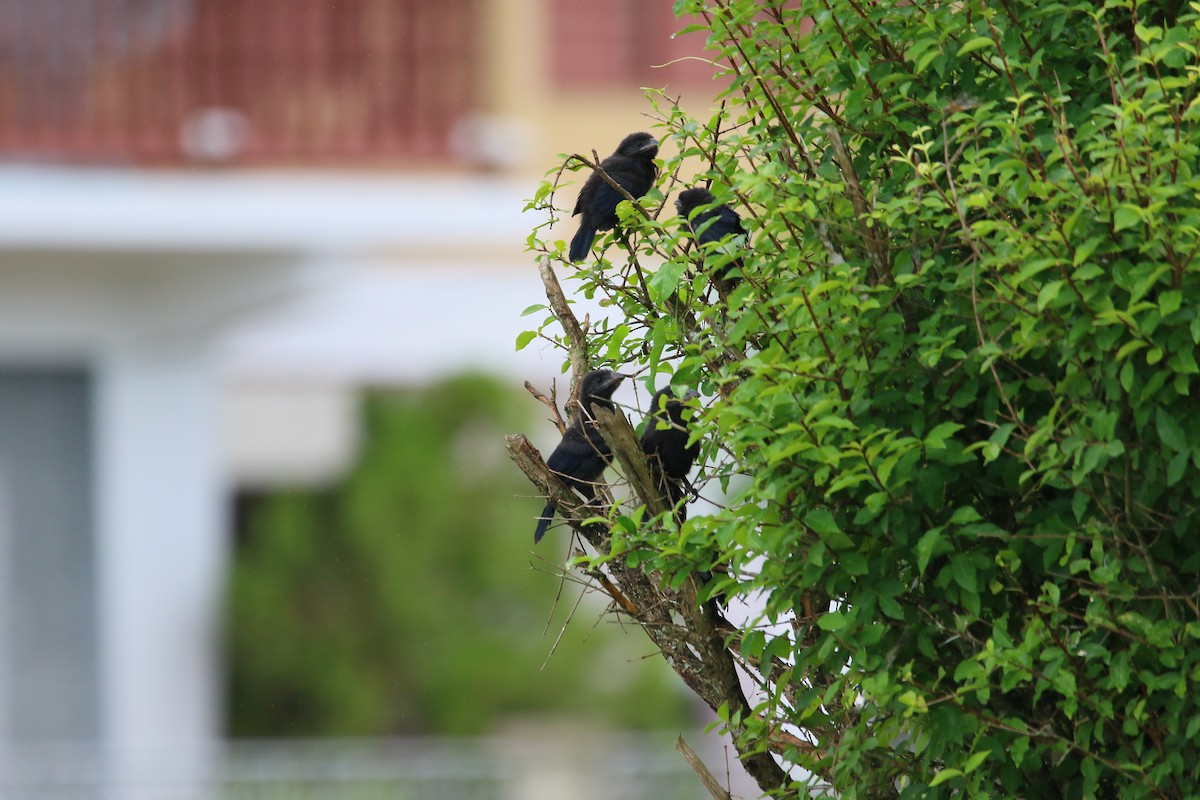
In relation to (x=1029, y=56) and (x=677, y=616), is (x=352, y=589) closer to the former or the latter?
(x=677, y=616)

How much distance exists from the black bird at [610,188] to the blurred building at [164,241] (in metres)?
4.73

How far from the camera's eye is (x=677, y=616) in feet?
11.1

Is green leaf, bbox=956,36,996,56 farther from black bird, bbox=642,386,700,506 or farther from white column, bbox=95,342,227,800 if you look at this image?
white column, bbox=95,342,227,800

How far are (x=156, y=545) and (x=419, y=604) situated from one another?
1.78m

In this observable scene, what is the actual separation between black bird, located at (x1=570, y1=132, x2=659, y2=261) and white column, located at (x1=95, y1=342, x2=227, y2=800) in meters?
5.87

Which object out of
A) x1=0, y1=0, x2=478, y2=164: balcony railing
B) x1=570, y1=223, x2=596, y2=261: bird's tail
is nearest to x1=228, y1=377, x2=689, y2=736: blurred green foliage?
x1=0, y1=0, x2=478, y2=164: balcony railing

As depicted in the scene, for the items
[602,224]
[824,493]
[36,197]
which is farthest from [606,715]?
[824,493]

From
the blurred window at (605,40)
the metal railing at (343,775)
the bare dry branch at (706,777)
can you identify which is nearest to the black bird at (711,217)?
the bare dry branch at (706,777)

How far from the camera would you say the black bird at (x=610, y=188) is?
399 cm

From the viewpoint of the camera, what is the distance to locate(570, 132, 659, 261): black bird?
399cm

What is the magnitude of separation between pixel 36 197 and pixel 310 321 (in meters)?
3.72

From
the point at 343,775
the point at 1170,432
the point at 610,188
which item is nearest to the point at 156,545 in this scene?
the point at 343,775

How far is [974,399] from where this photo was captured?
246 centimetres

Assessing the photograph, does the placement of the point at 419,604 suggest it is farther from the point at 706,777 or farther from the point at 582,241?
the point at 706,777
